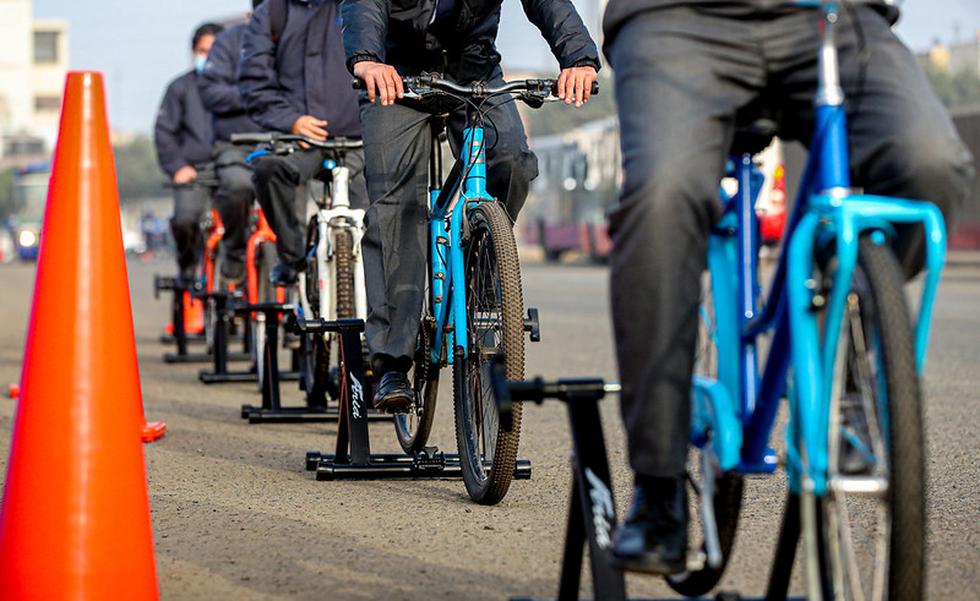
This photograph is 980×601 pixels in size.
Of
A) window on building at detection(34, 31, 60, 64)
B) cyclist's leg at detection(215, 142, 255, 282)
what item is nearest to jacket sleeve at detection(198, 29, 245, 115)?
cyclist's leg at detection(215, 142, 255, 282)

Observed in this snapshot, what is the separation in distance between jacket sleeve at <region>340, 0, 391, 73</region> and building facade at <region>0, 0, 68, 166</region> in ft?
416

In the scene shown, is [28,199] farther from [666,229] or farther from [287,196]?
[666,229]

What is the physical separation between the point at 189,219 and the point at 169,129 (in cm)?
71

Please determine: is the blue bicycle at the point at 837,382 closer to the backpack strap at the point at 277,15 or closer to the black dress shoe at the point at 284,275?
the backpack strap at the point at 277,15

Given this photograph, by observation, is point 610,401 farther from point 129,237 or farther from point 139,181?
point 139,181

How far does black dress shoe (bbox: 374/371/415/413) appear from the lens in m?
6.01

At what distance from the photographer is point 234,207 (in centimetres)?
1098

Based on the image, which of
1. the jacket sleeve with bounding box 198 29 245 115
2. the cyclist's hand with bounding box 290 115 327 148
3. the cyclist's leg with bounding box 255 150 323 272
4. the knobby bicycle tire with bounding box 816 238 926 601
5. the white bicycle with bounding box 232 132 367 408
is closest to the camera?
the knobby bicycle tire with bounding box 816 238 926 601

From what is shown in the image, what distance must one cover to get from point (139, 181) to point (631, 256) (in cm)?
12755

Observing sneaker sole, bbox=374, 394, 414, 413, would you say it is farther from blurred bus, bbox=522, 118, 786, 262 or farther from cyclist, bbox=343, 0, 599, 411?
blurred bus, bbox=522, 118, 786, 262

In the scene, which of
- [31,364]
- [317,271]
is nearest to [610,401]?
[317,271]

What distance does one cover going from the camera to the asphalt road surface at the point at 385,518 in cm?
434

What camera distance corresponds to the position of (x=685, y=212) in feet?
10.7

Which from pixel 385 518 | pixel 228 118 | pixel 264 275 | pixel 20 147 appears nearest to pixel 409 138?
pixel 385 518
